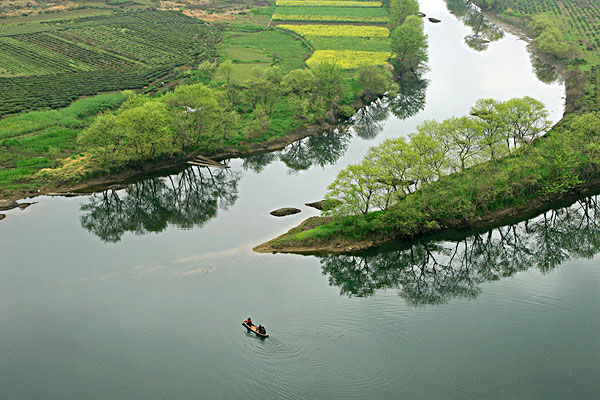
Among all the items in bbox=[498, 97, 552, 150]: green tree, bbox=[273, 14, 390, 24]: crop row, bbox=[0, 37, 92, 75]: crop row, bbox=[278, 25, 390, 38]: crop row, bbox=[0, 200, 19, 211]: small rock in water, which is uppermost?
bbox=[273, 14, 390, 24]: crop row

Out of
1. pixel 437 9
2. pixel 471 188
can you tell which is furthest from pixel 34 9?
pixel 471 188

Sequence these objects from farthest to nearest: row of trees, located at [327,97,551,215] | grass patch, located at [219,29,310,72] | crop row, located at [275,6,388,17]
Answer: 1. crop row, located at [275,6,388,17]
2. grass patch, located at [219,29,310,72]
3. row of trees, located at [327,97,551,215]

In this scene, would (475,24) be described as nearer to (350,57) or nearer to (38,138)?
(350,57)

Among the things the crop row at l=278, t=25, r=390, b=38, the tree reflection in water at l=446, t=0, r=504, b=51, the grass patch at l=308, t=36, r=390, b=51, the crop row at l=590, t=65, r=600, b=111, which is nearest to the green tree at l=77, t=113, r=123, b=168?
the grass patch at l=308, t=36, r=390, b=51

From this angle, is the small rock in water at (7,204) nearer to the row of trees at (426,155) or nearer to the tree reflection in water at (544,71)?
the row of trees at (426,155)

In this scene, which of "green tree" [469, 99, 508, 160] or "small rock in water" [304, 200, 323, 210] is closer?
"small rock in water" [304, 200, 323, 210]

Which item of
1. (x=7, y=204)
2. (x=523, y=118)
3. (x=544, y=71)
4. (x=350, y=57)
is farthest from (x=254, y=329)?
(x=544, y=71)

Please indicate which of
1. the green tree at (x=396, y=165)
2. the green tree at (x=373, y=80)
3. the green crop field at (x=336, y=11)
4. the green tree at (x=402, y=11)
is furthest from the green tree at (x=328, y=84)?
the green crop field at (x=336, y=11)

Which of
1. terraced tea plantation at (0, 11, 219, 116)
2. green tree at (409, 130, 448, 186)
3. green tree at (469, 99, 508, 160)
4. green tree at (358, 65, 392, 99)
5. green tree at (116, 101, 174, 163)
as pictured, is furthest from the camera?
green tree at (358, 65, 392, 99)

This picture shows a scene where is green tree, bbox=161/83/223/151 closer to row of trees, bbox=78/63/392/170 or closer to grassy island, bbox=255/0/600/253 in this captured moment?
row of trees, bbox=78/63/392/170
